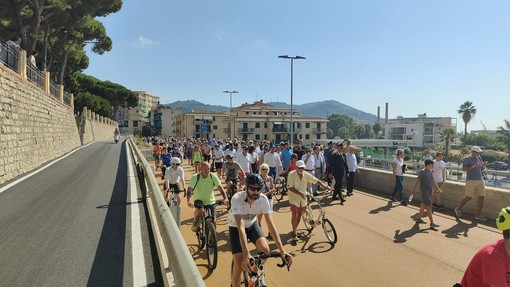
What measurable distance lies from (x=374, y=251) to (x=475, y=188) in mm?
4256

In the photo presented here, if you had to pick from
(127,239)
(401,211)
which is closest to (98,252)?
(127,239)

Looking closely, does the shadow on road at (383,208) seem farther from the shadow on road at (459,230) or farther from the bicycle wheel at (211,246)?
the bicycle wheel at (211,246)

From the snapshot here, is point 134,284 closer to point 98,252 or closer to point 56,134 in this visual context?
point 98,252

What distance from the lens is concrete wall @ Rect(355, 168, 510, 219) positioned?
8.88 m

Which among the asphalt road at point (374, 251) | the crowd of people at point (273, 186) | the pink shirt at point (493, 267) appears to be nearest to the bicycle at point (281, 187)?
the crowd of people at point (273, 186)

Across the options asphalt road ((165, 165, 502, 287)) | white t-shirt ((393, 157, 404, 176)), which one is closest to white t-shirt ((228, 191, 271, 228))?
asphalt road ((165, 165, 502, 287))

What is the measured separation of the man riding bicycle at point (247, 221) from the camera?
13.5 ft

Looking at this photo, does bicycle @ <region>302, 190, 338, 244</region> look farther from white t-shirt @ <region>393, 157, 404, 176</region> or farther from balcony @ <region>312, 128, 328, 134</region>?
balcony @ <region>312, 128, 328, 134</region>

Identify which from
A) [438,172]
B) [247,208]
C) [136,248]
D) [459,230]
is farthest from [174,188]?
[438,172]

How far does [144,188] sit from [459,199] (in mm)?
8983

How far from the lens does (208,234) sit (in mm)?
5980

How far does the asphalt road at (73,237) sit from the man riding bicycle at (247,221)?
1.02 metres

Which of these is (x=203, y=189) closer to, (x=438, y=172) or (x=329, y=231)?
(x=329, y=231)

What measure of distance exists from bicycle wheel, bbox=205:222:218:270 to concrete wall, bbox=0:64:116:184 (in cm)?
801
